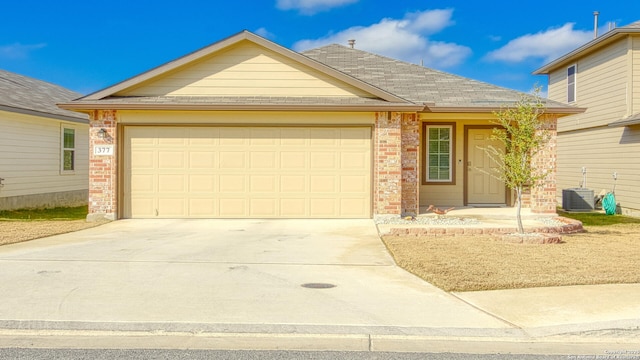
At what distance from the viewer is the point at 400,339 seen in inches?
214

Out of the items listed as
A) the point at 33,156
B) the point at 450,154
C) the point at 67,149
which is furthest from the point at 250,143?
the point at 67,149

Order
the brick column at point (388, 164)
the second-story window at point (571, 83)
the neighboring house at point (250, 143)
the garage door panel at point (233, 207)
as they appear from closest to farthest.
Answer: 1. the brick column at point (388, 164)
2. the neighboring house at point (250, 143)
3. the garage door panel at point (233, 207)
4. the second-story window at point (571, 83)

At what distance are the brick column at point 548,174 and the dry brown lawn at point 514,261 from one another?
2546mm

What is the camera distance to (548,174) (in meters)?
14.9

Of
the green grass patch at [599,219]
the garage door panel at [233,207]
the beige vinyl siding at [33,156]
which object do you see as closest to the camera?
the garage door panel at [233,207]

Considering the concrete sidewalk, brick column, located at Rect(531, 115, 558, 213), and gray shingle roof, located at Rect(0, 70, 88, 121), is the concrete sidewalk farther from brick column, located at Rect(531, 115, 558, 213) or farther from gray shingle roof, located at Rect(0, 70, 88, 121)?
gray shingle roof, located at Rect(0, 70, 88, 121)

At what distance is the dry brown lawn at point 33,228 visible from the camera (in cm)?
1173

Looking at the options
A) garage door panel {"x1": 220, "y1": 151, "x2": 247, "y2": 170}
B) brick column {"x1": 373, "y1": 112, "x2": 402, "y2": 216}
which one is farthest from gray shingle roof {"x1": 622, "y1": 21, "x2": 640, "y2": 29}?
garage door panel {"x1": 220, "y1": 151, "x2": 247, "y2": 170}

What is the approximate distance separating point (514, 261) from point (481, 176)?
808cm

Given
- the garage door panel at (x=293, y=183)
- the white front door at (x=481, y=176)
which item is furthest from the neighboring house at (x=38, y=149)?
the white front door at (x=481, y=176)

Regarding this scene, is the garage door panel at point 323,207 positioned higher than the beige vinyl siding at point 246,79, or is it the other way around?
the beige vinyl siding at point 246,79

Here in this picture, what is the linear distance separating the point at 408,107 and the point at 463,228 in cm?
340

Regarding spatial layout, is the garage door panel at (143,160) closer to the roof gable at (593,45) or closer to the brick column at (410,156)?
the brick column at (410,156)

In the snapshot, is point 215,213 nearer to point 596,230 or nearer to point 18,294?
point 18,294
